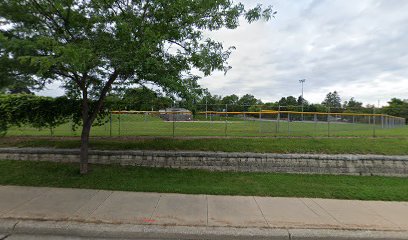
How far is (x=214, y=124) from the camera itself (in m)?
14.6

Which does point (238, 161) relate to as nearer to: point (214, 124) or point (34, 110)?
point (214, 124)

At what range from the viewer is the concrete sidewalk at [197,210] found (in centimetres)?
445

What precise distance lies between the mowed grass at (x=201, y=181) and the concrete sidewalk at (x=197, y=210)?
32 cm

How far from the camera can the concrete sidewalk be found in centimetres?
445

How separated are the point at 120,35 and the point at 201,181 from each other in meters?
3.97

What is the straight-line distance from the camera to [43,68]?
15.0 feet

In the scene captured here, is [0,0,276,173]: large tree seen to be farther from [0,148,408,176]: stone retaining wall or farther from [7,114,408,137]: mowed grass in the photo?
[7,114,408,137]: mowed grass

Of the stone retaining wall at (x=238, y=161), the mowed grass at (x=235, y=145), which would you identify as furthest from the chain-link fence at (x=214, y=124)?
the stone retaining wall at (x=238, y=161)

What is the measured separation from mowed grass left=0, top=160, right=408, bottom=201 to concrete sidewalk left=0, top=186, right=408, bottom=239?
322mm

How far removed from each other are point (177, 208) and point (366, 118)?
63.5ft

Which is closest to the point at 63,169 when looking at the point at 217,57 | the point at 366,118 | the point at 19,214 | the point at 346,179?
the point at 19,214

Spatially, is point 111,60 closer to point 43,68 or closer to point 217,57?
point 43,68

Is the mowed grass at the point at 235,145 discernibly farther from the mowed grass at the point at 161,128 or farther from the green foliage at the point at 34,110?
the mowed grass at the point at 161,128

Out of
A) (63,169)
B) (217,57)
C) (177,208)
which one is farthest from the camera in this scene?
(63,169)
